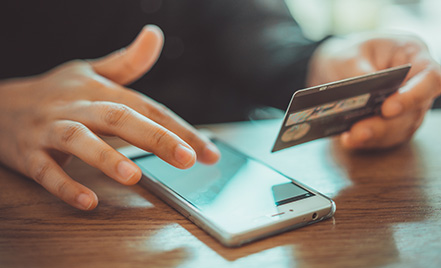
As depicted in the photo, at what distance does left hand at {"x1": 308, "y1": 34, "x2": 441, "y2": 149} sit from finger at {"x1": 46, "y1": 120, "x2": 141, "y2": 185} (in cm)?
32

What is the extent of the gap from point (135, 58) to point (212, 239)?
0.30 meters

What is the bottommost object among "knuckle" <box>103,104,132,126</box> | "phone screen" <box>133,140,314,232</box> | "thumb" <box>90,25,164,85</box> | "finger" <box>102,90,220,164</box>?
"phone screen" <box>133,140,314,232</box>

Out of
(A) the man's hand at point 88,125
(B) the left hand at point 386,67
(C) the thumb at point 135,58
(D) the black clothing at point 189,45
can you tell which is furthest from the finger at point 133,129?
(D) the black clothing at point 189,45

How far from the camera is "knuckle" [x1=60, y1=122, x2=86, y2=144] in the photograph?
43cm

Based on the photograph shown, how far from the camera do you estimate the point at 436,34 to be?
6.11 feet

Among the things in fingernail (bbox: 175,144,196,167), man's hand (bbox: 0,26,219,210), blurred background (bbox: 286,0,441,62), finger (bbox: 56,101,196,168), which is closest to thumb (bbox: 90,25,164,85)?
man's hand (bbox: 0,26,219,210)

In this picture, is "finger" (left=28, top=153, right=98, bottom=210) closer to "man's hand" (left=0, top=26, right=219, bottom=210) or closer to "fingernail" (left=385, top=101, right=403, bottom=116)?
"man's hand" (left=0, top=26, right=219, bottom=210)

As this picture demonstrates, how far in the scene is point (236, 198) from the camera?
0.40 meters

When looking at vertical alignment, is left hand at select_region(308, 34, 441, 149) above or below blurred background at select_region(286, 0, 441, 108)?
above

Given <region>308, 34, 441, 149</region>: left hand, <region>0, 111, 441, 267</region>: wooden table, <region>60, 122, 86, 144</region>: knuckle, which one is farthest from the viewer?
<region>308, 34, 441, 149</region>: left hand

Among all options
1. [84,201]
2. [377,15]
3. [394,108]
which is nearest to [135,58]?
[84,201]

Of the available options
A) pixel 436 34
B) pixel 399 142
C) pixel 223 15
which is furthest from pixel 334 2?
pixel 399 142

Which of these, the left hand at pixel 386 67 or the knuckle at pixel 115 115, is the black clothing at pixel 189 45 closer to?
the left hand at pixel 386 67

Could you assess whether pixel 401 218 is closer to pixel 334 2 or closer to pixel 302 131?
pixel 302 131
